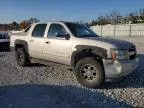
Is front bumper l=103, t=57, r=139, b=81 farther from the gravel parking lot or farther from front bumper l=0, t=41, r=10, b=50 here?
front bumper l=0, t=41, r=10, b=50

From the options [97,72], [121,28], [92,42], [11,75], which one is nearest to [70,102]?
[97,72]

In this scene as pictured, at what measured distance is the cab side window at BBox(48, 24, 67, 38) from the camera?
8853 mm

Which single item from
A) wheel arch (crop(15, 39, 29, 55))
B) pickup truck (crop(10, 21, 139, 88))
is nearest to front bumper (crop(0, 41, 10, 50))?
wheel arch (crop(15, 39, 29, 55))

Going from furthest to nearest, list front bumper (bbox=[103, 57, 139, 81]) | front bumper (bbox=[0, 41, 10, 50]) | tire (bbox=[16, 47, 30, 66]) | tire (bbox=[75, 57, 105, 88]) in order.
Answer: front bumper (bbox=[0, 41, 10, 50])
tire (bbox=[16, 47, 30, 66])
tire (bbox=[75, 57, 105, 88])
front bumper (bbox=[103, 57, 139, 81])

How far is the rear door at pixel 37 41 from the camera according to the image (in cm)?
951

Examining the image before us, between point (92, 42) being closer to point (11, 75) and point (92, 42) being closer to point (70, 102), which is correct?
point (70, 102)

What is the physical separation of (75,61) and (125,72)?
1.57 metres

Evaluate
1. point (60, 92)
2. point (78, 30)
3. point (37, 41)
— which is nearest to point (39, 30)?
point (37, 41)

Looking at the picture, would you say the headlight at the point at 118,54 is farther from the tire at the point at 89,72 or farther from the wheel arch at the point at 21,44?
the wheel arch at the point at 21,44

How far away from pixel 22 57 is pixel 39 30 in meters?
1.43

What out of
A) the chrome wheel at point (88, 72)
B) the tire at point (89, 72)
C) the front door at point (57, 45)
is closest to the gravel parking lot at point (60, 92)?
the tire at point (89, 72)

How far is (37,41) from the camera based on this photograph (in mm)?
9617

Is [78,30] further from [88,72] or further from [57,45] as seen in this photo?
[88,72]

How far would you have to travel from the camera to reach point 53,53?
8.96 metres
